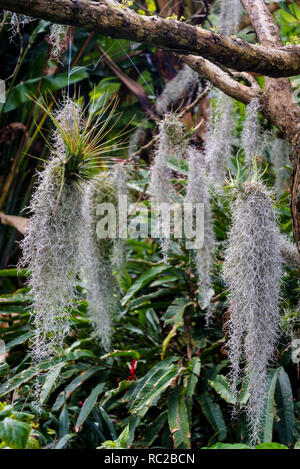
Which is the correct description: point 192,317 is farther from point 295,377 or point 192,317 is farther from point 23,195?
point 23,195

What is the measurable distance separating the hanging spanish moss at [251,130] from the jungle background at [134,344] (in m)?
0.24

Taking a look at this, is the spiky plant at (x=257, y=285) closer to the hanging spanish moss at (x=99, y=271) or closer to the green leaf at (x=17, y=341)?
the hanging spanish moss at (x=99, y=271)

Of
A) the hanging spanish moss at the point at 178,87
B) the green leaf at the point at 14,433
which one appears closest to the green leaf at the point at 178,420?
the green leaf at the point at 14,433

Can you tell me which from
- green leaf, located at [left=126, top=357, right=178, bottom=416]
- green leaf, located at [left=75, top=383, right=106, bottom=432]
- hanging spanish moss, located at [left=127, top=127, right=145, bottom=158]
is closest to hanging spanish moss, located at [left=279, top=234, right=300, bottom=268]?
green leaf, located at [left=126, top=357, right=178, bottom=416]

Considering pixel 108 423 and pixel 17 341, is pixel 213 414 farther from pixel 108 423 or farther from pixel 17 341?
pixel 17 341

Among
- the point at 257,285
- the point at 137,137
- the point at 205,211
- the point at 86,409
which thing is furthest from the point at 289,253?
the point at 137,137

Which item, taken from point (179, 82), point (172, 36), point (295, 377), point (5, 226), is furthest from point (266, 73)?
point (5, 226)

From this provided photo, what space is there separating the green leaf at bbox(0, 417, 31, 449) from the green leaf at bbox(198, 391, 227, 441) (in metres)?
0.86

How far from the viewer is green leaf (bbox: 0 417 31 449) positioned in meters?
0.97

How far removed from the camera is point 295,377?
6.63ft

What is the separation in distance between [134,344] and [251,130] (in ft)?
3.64

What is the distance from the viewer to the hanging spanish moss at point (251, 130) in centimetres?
165

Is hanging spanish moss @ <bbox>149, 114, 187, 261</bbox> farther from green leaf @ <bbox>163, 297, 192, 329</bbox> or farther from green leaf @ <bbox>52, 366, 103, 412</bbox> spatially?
green leaf @ <bbox>52, 366, 103, 412</bbox>

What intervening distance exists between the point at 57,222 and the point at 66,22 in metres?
0.50
